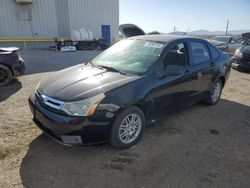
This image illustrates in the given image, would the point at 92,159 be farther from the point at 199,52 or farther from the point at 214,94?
the point at 214,94

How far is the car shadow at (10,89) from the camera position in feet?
18.1

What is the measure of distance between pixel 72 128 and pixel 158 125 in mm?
1823

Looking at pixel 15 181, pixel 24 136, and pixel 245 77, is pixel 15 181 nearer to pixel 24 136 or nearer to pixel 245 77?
pixel 24 136

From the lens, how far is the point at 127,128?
11.0ft

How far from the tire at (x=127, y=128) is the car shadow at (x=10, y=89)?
134 inches

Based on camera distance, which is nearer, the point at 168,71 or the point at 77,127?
the point at 77,127

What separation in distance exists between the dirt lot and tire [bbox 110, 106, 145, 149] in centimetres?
13

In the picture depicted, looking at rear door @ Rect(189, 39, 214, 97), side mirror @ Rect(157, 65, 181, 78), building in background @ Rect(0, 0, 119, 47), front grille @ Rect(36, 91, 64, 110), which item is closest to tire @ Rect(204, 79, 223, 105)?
rear door @ Rect(189, 39, 214, 97)

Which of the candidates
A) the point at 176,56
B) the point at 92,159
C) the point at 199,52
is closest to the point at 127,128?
the point at 92,159

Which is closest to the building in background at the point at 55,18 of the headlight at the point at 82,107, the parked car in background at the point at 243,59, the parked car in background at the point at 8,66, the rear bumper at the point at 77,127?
the parked car in background at the point at 8,66

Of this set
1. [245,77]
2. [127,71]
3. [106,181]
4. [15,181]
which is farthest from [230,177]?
[245,77]

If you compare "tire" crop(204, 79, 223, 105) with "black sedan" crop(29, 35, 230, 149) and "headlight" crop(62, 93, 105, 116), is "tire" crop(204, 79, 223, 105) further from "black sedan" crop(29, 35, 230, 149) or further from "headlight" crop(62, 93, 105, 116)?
"headlight" crop(62, 93, 105, 116)

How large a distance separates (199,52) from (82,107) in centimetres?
285

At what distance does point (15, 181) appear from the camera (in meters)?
2.69
